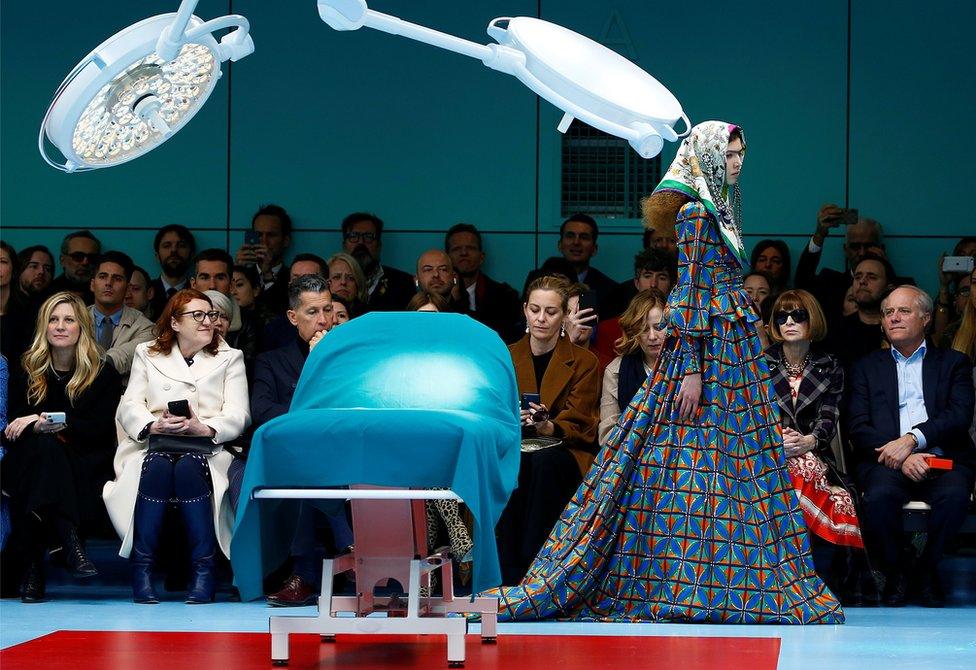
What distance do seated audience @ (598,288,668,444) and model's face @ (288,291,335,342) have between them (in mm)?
1147

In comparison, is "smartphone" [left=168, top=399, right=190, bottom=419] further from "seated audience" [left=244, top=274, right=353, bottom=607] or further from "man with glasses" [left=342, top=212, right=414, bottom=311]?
"man with glasses" [left=342, top=212, right=414, bottom=311]

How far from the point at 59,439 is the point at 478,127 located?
2968mm

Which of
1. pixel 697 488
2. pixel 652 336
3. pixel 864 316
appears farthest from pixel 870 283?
pixel 697 488

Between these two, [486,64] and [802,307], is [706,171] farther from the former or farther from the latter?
[486,64]

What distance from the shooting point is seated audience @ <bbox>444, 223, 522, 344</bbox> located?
7.18 meters

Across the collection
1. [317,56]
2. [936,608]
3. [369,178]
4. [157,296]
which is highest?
[317,56]

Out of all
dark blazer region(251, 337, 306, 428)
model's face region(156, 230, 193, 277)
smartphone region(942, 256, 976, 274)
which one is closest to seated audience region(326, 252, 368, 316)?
dark blazer region(251, 337, 306, 428)

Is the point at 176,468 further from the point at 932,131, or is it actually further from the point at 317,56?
the point at 932,131

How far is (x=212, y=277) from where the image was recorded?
6945 mm

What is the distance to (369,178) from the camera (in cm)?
790

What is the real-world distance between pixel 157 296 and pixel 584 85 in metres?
5.09

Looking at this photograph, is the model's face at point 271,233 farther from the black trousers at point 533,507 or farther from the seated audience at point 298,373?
the black trousers at point 533,507

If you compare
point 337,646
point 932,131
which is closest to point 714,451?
point 337,646

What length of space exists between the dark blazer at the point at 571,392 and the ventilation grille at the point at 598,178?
2.05 m
